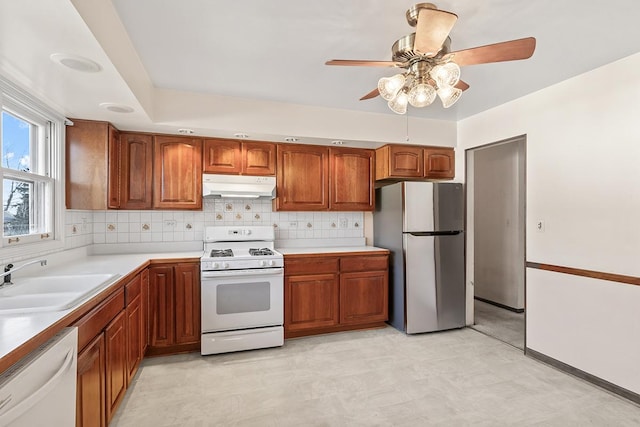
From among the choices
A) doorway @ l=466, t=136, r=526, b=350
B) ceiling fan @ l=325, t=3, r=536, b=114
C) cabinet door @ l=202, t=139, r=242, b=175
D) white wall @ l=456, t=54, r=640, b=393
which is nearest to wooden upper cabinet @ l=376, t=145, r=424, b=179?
doorway @ l=466, t=136, r=526, b=350

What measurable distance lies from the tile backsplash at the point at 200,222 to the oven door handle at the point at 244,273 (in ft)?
2.41

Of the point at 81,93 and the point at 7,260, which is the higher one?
the point at 81,93

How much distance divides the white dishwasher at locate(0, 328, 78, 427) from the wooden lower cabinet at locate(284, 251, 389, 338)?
2.01 m

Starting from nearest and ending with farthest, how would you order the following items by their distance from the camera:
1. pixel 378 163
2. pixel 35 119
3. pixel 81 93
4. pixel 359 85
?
1. pixel 81 93
2. pixel 35 119
3. pixel 359 85
4. pixel 378 163

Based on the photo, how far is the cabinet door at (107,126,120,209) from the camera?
2730 millimetres

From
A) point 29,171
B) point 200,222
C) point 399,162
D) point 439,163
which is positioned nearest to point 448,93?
point 399,162

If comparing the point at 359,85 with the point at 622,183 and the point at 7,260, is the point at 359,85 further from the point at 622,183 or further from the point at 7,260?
the point at 7,260

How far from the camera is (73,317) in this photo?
131cm

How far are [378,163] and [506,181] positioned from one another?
6.46ft

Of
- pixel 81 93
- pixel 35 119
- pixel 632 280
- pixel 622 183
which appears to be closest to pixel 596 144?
pixel 622 183

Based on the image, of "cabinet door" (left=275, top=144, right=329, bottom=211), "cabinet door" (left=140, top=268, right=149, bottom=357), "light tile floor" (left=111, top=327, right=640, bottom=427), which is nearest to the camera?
"light tile floor" (left=111, top=327, right=640, bottom=427)

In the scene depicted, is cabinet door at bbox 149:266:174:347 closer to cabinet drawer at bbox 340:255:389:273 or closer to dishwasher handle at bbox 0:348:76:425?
dishwasher handle at bbox 0:348:76:425

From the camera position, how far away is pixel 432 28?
4.25 ft

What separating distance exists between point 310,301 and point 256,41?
239 cm
